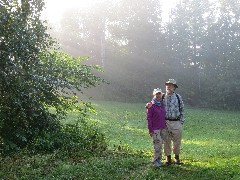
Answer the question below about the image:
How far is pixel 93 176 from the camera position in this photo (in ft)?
37.0

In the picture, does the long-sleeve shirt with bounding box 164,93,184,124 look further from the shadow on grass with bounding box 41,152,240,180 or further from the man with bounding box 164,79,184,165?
the shadow on grass with bounding box 41,152,240,180

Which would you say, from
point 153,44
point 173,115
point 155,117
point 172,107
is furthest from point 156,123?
point 153,44

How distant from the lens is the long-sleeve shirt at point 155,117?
1278cm

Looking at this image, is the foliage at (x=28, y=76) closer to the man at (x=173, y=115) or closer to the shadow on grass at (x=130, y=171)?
the shadow on grass at (x=130, y=171)

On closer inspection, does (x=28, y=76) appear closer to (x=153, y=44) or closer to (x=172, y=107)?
(x=172, y=107)

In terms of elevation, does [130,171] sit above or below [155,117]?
below

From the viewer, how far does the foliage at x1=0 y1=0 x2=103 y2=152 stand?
11.6m

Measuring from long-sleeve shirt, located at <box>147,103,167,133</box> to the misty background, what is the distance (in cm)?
4925

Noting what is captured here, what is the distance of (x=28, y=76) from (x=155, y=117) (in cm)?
487

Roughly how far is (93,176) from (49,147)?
3907 millimetres

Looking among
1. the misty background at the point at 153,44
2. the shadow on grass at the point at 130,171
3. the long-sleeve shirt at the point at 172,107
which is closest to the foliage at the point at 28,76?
the shadow on grass at the point at 130,171

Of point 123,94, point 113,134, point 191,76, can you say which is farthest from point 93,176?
point 191,76

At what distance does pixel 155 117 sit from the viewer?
505 inches

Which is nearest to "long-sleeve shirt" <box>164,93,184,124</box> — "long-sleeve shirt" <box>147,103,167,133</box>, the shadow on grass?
"long-sleeve shirt" <box>147,103,167,133</box>
